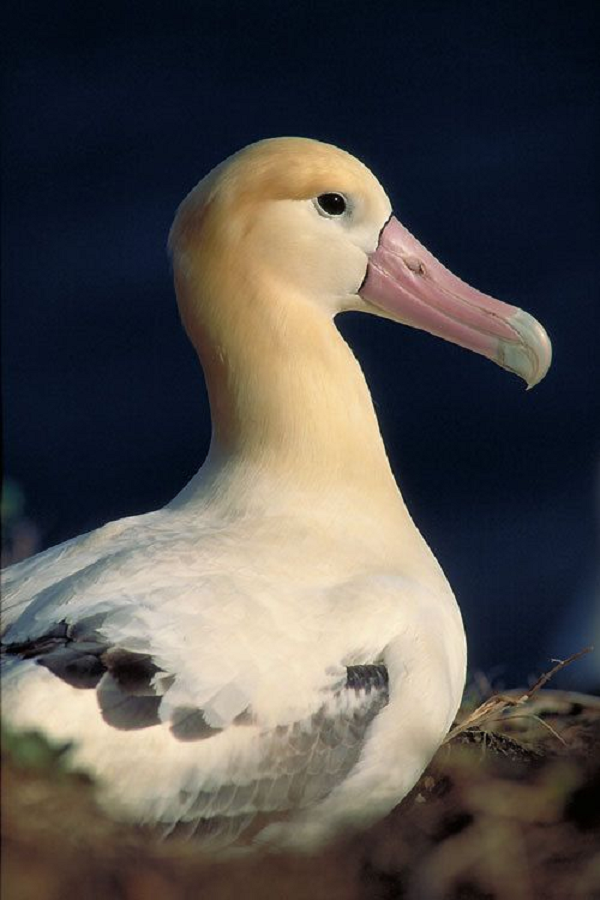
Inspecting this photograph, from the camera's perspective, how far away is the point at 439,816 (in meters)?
4.38

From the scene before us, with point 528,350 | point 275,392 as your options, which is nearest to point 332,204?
point 275,392

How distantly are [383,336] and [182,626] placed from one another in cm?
470

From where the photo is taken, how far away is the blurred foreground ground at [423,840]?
3393mm

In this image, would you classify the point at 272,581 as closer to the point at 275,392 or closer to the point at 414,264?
the point at 275,392

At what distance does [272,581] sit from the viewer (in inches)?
165

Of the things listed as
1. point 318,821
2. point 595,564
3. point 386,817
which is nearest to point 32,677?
point 318,821

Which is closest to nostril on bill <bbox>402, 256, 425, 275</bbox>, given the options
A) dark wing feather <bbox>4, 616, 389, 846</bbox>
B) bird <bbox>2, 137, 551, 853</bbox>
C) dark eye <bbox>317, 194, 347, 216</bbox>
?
bird <bbox>2, 137, 551, 853</bbox>

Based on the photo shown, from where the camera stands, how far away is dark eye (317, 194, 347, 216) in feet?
15.3

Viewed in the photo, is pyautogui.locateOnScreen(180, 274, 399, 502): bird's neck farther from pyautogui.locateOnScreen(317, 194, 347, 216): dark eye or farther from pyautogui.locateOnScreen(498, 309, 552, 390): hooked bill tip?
pyautogui.locateOnScreen(498, 309, 552, 390): hooked bill tip

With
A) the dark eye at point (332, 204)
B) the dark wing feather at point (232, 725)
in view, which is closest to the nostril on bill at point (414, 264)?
the dark eye at point (332, 204)

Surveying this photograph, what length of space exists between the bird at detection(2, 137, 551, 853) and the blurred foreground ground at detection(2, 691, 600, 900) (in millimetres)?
111

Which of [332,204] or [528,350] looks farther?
[528,350]

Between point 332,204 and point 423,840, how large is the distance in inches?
61.4

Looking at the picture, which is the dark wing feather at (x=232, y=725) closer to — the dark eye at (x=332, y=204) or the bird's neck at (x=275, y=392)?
the bird's neck at (x=275, y=392)
